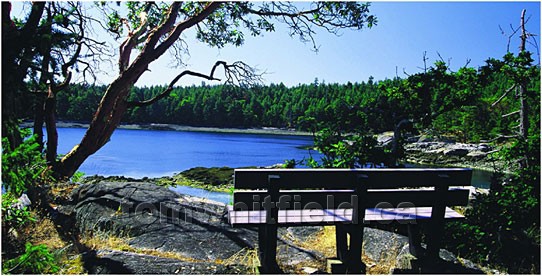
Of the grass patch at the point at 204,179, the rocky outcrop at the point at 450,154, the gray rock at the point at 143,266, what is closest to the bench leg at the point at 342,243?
the gray rock at the point at 143,266

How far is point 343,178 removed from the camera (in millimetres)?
4887

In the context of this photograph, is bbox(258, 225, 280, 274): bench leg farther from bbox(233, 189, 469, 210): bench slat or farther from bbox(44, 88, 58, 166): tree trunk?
bbox(44, 88, 58, 166): tree trunk

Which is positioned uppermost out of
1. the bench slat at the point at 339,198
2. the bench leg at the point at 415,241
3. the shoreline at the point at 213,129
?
the bench slat at the point at 339,198

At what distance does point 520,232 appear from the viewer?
6832 millimetres

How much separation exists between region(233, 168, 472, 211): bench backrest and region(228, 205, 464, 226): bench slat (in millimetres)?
69

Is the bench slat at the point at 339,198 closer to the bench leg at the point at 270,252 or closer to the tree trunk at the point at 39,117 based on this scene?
the bench leg at the point at 270,252

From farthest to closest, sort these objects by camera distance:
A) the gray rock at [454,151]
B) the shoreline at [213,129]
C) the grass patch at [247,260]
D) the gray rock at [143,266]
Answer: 1. the shoreline at [213,129]
2. the gray rock at [454,151]
3. the grass patch at [247,260]
4. the gray rock at [143,266]

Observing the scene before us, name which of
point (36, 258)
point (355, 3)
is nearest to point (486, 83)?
point (355, 3)

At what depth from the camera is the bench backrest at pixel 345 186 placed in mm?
4734

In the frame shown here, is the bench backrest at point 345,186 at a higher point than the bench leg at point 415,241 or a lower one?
higher

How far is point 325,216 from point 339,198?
29cm

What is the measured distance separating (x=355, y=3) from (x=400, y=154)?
11.9 ft

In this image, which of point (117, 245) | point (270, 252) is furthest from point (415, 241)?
point (117, 245)

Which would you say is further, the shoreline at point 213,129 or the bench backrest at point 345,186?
the shoreline at point 213,129
